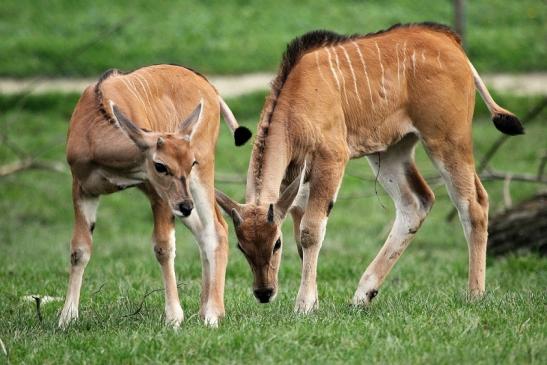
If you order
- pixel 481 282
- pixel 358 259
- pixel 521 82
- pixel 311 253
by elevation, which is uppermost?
pixel 311 253

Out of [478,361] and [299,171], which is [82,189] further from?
[478,361]

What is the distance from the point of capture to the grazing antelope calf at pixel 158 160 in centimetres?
683

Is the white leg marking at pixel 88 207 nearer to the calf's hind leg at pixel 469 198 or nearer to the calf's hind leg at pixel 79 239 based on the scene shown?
the calf's hind leg at pixel 79 239

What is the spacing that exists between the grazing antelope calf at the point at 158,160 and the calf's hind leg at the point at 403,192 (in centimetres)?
141

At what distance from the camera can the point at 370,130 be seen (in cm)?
802

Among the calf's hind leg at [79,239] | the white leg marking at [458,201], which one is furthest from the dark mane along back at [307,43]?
the calf's hind leg at [79,239]

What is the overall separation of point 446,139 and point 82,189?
2.66 meters

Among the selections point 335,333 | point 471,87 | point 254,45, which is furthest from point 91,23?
point 335,333

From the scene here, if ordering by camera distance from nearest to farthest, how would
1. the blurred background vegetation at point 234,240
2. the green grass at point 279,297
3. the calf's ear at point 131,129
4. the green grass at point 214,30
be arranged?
the green grass at point 279,297, the blurred background vegetation at point 234,240, the calf's ear at point 131,129, the green grass at point 214,30

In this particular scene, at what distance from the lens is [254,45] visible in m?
20.5

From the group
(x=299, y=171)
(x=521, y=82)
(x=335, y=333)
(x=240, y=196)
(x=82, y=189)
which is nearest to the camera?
(x=335, y=333)

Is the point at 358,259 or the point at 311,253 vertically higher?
the point at 311,253

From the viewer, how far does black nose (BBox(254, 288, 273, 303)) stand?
23.4 feet

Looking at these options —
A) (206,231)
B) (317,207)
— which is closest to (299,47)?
(317,207)
